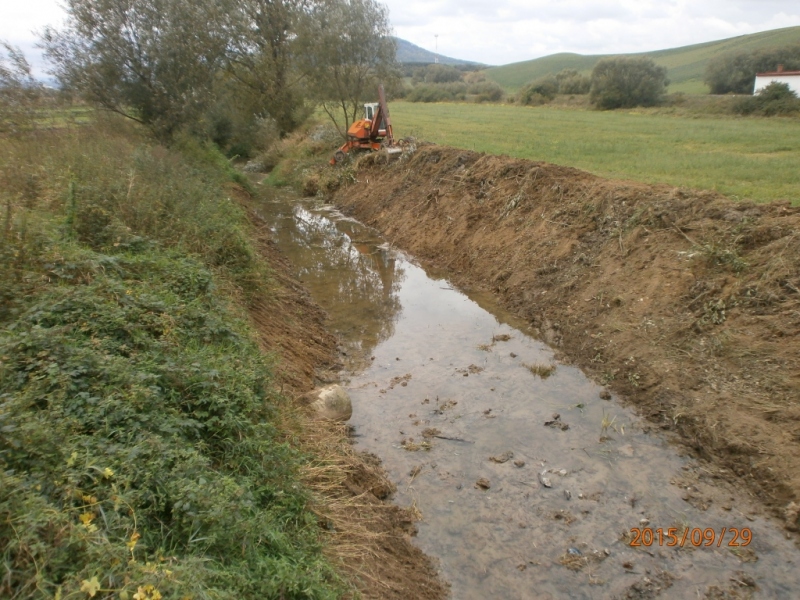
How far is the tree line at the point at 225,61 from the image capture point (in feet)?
51.5

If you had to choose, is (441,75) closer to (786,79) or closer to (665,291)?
(786,79)

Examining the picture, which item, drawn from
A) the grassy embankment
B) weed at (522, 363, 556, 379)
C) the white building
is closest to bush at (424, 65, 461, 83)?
the white building

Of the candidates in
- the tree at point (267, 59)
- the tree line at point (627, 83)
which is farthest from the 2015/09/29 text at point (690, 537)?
the tree line at point (627, 83)

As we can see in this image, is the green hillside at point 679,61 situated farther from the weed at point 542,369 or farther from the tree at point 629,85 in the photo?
the weed at point 542,369

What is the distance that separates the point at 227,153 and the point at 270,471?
2744 centimetres

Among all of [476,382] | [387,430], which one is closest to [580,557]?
[387,430]

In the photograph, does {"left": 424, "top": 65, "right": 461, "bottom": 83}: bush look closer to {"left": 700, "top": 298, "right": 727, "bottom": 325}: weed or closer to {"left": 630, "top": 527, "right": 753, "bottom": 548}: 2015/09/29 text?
{"left": 700, "top": 298, "right": 727, "bottom": 325}: weed

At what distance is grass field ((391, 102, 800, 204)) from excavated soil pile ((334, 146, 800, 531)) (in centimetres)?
192

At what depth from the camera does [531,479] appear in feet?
19.0

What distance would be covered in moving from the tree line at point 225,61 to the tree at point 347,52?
4cm

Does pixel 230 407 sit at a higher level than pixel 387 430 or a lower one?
higher

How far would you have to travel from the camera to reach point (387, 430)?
6.75 metres

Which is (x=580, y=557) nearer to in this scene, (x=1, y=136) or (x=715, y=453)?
(x=715, y=453)

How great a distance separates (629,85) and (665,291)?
135 feet
